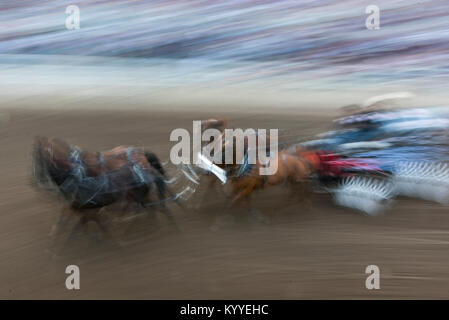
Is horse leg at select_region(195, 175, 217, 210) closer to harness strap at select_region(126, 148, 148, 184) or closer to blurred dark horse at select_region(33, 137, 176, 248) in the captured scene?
blurred dark horse at select_region(33, 137, 176, 248)

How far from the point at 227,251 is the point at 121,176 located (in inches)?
33.2

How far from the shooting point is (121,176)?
101 inches

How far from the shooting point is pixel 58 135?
324 centimetres

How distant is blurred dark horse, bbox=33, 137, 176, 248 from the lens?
241 centimetres

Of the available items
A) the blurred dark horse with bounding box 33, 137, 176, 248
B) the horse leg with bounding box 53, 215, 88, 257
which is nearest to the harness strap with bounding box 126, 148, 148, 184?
the blurred dark horse with bounding box 33, 137, 176, 248

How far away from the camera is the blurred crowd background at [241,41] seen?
307 cm

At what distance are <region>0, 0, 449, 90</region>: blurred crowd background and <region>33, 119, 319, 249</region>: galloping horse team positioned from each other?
2.29 ft

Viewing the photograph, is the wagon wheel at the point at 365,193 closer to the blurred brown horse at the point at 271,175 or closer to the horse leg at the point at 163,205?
the blurred brown horse at the point at 271,175

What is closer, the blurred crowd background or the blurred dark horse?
the blurred dark horse

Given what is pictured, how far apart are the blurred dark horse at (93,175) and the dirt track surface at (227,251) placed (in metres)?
0.16

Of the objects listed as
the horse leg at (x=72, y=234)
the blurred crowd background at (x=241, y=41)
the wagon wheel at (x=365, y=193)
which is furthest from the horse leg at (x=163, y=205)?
the wagon wheel at (x=365, y=193)

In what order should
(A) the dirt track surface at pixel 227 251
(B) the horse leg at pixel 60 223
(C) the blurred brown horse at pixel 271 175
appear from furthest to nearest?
1. (C) the blurred brown horse at pixel 271 175
2. (B) the horse leg at pixel 60 223
3. (A) the dirt track surface at pixel 227 251

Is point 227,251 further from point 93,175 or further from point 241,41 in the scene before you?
point 241,41
